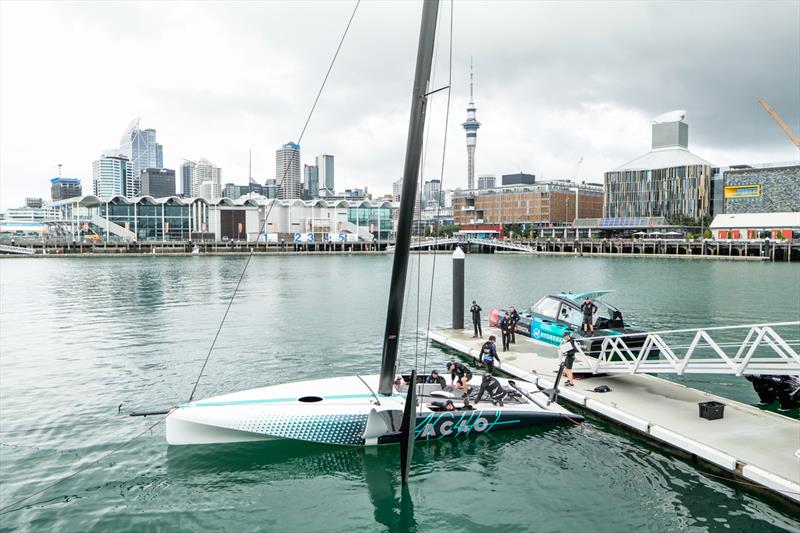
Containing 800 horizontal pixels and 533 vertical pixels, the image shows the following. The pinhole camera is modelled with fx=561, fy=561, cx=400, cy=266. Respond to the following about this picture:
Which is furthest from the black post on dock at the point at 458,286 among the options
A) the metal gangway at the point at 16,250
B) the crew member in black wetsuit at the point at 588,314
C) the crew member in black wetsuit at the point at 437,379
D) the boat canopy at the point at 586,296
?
the metal gangway at the point at 16,250

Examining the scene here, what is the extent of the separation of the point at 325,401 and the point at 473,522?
5.18 m

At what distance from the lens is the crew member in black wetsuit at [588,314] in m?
21.5

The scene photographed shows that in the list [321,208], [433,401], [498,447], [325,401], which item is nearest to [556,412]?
[498,447]

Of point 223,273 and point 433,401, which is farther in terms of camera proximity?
point 223,273

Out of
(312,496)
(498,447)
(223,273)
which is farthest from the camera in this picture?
(223,273)

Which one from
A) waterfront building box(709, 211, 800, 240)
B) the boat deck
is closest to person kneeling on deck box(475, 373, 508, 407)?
the boat deck

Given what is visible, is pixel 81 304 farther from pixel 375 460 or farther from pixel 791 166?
pixel 791 166

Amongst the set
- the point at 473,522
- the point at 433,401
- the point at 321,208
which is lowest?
the point at 473,522

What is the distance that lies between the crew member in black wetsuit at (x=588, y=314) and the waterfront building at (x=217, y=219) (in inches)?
5682

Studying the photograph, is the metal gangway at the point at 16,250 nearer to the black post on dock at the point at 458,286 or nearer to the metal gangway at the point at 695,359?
the black post on dock at the point at 458,286

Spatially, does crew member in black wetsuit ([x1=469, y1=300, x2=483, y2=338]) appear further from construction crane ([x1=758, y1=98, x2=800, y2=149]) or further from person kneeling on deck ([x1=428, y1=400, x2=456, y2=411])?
construction crane ([x1=758, y1=98, x2=800, y2=149])

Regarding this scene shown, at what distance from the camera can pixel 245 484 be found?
12562 mm

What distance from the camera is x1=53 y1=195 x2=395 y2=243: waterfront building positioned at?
159250 millimetres

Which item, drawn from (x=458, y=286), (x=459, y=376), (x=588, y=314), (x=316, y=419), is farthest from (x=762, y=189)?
(x=316, y=419)
